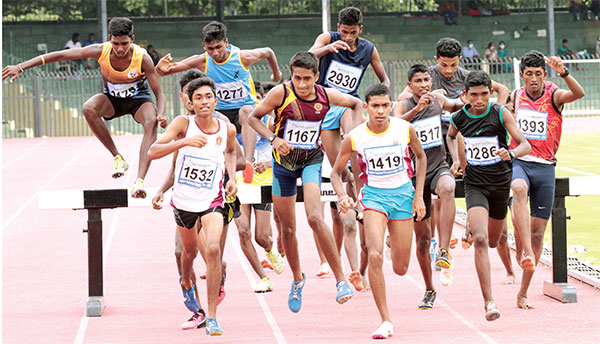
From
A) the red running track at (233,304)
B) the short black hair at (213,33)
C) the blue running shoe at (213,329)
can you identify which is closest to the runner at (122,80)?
the short black hair at (213,33)

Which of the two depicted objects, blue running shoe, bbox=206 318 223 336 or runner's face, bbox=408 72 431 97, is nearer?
blue running shoe, bbox=206 318 223 336

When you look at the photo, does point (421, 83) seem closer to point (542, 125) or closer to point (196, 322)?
point (542, 125)

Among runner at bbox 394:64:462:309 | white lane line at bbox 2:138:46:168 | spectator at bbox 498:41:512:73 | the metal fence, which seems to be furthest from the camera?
spectator at bbox 498:41:512:73

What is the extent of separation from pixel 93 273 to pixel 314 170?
88.9 inches

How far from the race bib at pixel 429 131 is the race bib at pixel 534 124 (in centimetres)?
84

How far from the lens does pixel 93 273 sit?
8.70 metres

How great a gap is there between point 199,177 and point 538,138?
3.15 m

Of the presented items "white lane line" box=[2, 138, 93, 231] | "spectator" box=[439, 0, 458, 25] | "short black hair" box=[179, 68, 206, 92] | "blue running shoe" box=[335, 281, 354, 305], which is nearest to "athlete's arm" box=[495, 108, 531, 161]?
"blue running shoe" box=[335, 281, 354, 305]

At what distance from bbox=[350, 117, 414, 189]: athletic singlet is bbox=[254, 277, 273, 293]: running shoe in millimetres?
2266

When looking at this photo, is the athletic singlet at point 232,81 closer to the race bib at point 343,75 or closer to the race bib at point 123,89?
the race bib at point 123,89

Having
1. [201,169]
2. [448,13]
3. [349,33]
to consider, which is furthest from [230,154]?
[448,13]

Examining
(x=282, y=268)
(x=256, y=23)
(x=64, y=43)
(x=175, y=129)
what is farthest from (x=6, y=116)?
(x=175, y=129)

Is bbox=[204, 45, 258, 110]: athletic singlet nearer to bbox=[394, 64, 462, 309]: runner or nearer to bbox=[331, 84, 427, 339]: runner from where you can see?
bbox=[394, 64, 462, 309]: runner

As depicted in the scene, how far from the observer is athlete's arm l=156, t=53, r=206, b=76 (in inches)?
341
